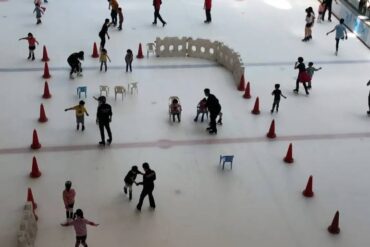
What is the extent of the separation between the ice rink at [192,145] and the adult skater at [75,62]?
1.09 ft

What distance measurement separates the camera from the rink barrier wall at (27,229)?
9.05 meters

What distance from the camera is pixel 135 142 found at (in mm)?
13086

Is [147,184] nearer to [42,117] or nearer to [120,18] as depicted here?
[42,117]

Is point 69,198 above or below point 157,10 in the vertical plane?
below

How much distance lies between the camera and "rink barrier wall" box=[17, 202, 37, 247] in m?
9.05

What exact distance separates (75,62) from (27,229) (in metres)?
7.04

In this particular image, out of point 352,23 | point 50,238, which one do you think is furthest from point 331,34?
point 50,238

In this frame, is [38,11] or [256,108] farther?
[38,11]

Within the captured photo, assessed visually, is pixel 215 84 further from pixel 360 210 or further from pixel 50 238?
pixel 50 238

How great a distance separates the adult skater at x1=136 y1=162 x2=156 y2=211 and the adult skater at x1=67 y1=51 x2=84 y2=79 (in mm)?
6071

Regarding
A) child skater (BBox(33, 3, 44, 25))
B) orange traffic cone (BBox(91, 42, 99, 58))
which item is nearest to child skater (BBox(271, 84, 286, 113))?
orange traffic cone (BBox(91, 42, 99, 58))

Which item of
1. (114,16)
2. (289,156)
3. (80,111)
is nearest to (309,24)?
(114,16)

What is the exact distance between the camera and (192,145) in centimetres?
1309

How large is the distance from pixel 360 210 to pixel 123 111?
19.9ft
